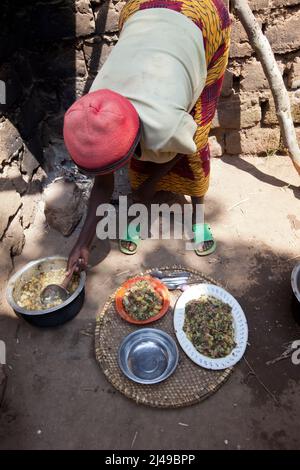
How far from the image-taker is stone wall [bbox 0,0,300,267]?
2850 millimetres

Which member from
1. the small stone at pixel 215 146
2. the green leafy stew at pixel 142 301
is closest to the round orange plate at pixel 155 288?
the green leafy stew at pixel 142 301

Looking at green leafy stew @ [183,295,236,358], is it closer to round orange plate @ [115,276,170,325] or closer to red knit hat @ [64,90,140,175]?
round orange plate @ [115,276,170,325]

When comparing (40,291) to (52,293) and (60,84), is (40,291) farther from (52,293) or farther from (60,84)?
(60,84)

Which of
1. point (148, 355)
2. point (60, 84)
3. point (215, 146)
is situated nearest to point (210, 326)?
point (148, 355)

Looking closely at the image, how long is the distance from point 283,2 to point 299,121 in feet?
3.18

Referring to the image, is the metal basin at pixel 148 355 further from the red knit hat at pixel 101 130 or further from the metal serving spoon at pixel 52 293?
the red knit hat at pixel 101 130

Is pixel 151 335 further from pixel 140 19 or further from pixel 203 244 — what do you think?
pixel 140 19

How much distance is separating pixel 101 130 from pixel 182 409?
153 cm

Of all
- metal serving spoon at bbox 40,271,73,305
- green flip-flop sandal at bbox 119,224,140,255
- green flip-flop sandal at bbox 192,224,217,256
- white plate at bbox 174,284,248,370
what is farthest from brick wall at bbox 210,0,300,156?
metal serving spoon at bbox 40,271,73,305

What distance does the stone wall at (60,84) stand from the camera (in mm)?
2850

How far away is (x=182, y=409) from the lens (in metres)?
2.06

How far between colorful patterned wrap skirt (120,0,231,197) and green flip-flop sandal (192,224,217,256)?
0.89 ft
